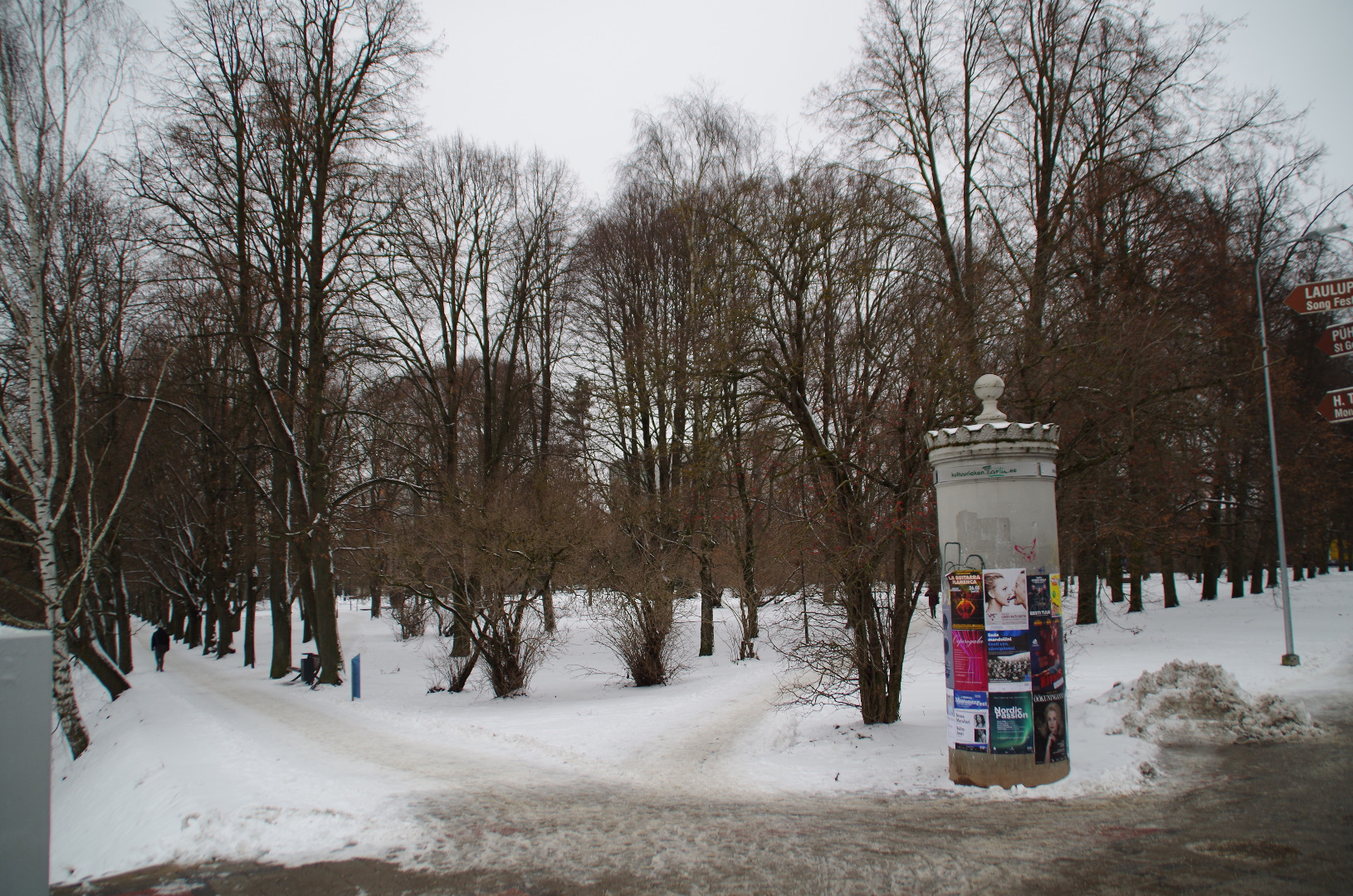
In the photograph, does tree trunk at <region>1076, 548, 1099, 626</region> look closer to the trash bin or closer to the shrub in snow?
the shrub in snow

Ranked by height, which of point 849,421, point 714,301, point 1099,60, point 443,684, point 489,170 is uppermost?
point 489,170

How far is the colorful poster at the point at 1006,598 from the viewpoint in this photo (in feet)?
23.8

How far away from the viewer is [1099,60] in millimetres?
16250

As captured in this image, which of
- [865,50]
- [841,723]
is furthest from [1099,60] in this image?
[841,723]

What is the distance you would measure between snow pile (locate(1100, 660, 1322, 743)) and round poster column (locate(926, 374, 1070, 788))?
2183 millimetres

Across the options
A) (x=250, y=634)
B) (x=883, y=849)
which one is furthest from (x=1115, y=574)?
(x=250, y=634)

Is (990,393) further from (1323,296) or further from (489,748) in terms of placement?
(1323,296)

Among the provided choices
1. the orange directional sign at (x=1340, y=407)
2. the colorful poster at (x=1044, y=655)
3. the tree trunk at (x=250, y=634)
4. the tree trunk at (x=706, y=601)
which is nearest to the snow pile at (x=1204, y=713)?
the colorful poster at (x=1044, y=655)

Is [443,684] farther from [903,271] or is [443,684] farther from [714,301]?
[903,271]

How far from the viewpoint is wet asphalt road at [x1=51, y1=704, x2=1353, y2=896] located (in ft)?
16.7

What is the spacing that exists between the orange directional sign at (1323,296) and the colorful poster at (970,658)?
334 inches

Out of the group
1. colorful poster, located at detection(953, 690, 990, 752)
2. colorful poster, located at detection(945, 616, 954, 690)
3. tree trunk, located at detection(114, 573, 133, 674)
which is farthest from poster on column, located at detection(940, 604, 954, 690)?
tree trunk, located at detection(114, 573, 133, 674)

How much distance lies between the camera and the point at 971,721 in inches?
290

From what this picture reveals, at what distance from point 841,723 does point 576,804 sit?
406cm
